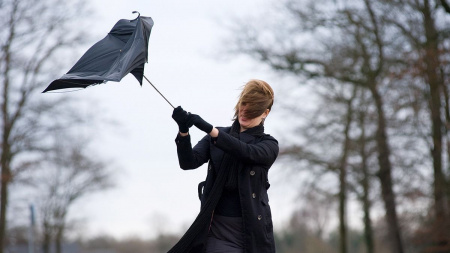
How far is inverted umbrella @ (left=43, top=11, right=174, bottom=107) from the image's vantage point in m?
4.52

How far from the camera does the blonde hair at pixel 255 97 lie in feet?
15.5

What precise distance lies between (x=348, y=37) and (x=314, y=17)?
4.66 ft

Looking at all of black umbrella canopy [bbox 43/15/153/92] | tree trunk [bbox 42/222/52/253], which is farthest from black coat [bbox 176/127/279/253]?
tree trunk [bbox 42/222/52/253]

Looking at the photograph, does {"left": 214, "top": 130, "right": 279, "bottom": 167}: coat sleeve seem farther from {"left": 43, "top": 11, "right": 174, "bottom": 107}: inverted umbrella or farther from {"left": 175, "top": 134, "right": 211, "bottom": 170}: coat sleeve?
{"left": 43, "top": 11, "right": 174, "bottom": 107}: inverted umbrella

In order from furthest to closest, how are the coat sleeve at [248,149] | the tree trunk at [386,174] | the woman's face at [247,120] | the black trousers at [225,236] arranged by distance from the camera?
the tree trunk at [386,174], the woman's face at [247,120], the black trousers at [225,236], the coat sleeve at [248,149]

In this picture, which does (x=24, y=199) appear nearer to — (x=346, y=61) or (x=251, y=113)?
(x=346, y=61)

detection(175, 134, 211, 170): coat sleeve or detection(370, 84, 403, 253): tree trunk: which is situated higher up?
detection(370, 84, 403, 253): tree trunk

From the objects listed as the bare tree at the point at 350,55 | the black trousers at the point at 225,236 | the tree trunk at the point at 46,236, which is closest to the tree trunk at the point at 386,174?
the bare tree at the point at 350,55

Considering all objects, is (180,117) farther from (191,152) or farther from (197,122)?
(191,152)

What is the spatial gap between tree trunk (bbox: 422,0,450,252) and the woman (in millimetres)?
16118

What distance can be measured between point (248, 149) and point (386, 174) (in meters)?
20.4

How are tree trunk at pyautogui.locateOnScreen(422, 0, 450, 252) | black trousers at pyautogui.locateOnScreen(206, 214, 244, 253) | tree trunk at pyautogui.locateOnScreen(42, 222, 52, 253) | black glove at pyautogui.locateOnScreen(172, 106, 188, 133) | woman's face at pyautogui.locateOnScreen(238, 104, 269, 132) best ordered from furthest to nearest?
tree trunk at pyautogui.locateOnScreen(42, 222, 52, 253), tree trunk at pyautogui.locateOnScreen(422, 0, 450, 252), woman's face at pyautogui.locateOnScreen(238, 104, 269, 132), black trousers at pyautogui.locateOnScreen(206, 214, 244, 253), black glove at pyautogui.locateOnScreen(172, 106, 188, 133)

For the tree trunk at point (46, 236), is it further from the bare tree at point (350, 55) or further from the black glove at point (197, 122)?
the black glove at point (197, 122)

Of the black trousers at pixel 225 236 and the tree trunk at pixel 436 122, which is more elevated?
the tree trunk at pixel 436 122
